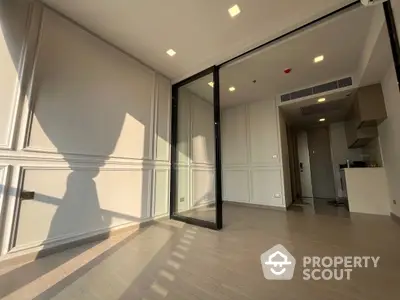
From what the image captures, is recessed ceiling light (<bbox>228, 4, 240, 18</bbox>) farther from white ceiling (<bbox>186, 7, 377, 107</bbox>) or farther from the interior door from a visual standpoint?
the interior door

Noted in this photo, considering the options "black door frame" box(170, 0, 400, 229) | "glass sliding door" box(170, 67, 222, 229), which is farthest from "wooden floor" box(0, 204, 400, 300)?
"glass sliding door" box(170, 67, 222, 229)

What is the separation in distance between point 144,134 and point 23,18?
196 cm

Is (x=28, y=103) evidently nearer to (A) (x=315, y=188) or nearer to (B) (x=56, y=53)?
(B) (x=56, y=53)

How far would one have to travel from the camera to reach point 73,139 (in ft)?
7.58

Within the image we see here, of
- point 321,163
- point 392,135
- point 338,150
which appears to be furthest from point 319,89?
point 321,163

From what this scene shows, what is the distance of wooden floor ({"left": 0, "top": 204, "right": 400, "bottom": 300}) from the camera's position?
1325 millimetres

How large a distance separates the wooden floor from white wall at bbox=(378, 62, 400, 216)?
94 centimetres

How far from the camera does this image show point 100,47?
2.73 metres

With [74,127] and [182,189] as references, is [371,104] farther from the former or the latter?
[74,127]

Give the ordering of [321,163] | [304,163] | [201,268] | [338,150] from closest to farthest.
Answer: [201,268] → [338,150] → [321,163] → [304,163]

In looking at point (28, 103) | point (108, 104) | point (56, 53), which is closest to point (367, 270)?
point (108, 104)

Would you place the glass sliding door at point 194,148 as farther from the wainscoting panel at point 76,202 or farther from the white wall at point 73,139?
the wainscoting panel at point 76,202

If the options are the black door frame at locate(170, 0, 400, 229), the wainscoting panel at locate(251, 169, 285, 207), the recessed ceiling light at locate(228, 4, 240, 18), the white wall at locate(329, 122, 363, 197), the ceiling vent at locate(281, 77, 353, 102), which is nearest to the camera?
the black door frame at locate(170, 0, 400, 229)

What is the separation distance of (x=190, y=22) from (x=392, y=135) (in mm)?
3929
